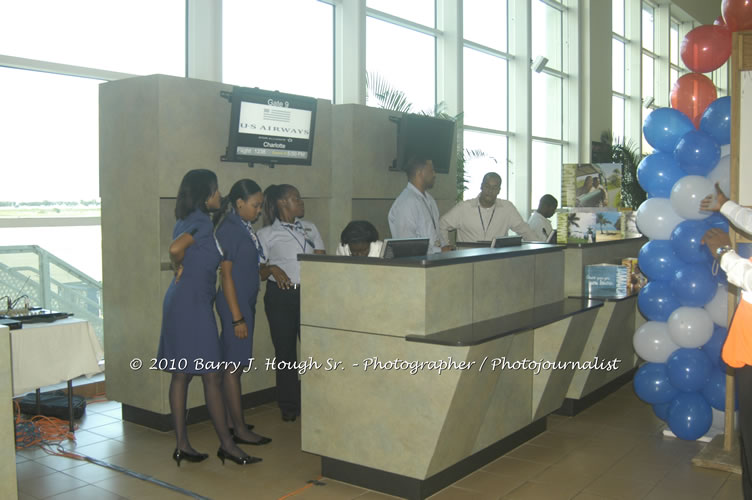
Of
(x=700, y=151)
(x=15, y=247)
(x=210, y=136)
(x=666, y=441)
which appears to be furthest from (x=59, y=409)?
(x=700, y=151)

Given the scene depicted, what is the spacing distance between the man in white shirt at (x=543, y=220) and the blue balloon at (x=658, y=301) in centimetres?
229

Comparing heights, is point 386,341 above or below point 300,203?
A: below

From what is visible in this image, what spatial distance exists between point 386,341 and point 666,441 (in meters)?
2.24

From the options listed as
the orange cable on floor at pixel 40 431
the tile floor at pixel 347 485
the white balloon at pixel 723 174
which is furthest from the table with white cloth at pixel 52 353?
the white balloon at pixel 723 174

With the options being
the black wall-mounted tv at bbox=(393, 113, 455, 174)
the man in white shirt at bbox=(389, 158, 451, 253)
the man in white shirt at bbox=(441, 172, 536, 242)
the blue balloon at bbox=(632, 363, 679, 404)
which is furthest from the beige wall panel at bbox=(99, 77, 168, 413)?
the blue balloon at bbox=(632, 363, 679, 404)

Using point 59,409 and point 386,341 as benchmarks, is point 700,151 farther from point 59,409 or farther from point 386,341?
point 59,409

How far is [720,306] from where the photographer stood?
4.31 m

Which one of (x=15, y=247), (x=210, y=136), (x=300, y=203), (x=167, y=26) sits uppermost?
(x=167, y=26)

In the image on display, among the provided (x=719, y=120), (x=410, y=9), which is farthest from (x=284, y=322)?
(x=410, y=9)

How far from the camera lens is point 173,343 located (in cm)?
381

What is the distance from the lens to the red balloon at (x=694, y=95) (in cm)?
459

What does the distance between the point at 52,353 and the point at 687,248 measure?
4065mm

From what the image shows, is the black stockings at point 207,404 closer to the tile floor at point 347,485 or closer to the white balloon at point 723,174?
the tile floor at point 347,485

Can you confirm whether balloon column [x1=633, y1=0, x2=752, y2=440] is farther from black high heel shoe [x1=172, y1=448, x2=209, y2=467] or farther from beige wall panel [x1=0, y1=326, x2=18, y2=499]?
beige wall panel [x1=0, y1=326, x2=18, y2=499]
